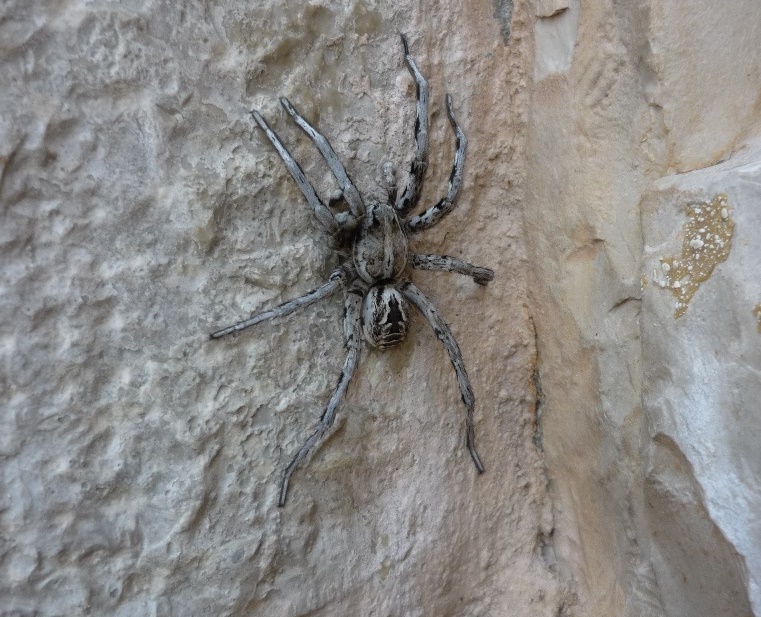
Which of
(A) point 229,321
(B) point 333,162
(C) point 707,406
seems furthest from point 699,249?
(A) point 229,321

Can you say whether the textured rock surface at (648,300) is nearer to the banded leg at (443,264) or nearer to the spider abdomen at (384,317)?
the banded leg at (443,264)

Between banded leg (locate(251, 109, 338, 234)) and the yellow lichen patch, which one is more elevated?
banded leg (locate(251, 109, 338, 234))

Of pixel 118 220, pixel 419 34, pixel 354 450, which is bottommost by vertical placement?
pixel 354 450

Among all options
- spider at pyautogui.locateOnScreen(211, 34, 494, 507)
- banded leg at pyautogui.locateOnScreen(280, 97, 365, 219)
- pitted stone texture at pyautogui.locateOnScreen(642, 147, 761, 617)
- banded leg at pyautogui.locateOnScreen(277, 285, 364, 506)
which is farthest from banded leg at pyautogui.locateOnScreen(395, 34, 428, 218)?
pitted stone texture at pyautogui.locateOnScreen(642, 147, 761, 617)

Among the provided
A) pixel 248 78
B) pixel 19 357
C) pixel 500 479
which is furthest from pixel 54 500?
pixel 500 479

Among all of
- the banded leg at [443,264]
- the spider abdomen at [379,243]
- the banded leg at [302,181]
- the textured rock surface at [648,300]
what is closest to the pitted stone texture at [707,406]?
the textured rock surface at [648,300]

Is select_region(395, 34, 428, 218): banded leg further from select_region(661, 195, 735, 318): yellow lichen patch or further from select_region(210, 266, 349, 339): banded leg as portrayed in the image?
select_region(661, 195, 735, 318): yellow lichen patch

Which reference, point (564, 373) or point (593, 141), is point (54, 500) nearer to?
point (564, 373)
